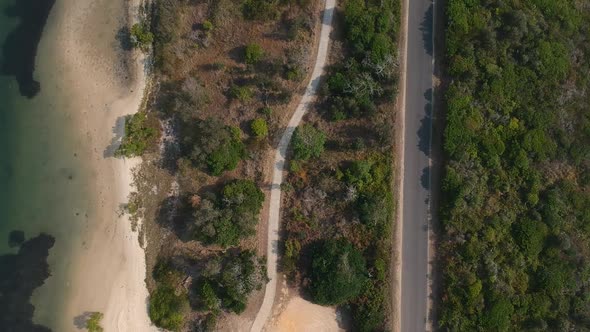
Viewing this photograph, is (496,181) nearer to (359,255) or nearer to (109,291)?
(359,255)

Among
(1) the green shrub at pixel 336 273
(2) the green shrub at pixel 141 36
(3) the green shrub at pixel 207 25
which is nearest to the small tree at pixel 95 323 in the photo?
(1) the green shrub at pixel 336 273

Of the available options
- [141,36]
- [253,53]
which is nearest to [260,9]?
[253,53]

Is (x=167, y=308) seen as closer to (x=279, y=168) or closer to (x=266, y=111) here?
(x=279, y=168)

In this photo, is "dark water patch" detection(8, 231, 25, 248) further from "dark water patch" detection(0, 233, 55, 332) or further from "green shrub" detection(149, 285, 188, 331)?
"green shrub" detection(149, 285, 188, 331)

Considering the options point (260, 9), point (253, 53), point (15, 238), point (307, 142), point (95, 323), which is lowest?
point (95, 323)

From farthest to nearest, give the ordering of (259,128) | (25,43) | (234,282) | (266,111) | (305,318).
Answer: (25,43), (266,111), (259,128), (305,318), (234,282)

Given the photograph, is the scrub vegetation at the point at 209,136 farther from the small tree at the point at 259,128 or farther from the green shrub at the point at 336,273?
the green shrub at the point at 336,273
